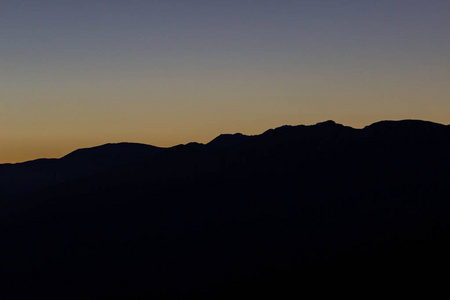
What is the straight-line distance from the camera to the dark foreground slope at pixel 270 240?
433ft

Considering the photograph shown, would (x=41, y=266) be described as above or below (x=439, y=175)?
below

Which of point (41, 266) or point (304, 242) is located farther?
point (41, 266)

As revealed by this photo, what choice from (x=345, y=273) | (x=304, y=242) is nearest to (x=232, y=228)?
(x=304, y=242)

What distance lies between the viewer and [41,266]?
173m

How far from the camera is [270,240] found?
16875 centimetres

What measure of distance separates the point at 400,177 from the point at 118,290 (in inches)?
3829

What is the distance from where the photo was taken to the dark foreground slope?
132000 mm

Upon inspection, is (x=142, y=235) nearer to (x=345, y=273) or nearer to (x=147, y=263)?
(x=147, y=263)

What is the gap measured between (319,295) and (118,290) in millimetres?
62375

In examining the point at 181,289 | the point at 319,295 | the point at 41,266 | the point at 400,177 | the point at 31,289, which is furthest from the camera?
the point at 400,177

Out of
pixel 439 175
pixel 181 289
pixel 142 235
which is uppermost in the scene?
pixel 439 175

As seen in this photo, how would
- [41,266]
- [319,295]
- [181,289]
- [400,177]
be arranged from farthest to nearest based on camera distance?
[400,177], [41,266], [181,289], [319,295]

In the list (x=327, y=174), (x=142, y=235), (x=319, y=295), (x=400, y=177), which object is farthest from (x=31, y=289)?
(x=400, y=177)

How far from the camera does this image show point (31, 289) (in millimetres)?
161750
